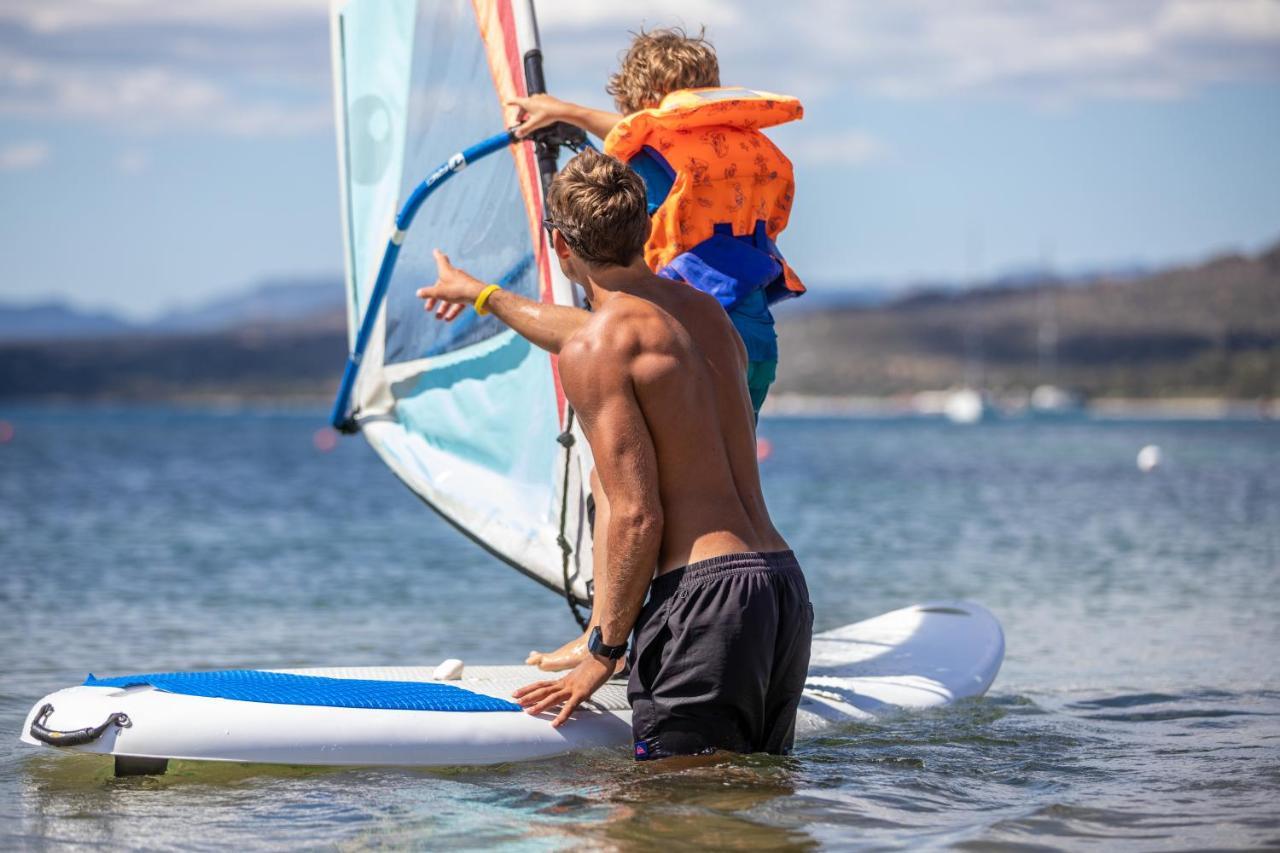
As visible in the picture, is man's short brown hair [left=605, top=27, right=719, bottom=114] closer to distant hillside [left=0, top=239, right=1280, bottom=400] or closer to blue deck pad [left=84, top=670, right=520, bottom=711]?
blue deck pad [left=84, top=670, right=520, bottom=711]

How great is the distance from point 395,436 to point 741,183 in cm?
220

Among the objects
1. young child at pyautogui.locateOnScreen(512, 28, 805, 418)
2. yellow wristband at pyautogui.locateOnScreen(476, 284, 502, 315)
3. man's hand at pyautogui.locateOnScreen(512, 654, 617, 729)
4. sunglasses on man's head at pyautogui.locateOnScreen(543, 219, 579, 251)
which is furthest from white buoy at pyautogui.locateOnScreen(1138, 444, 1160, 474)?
sunglasses on man's head at pyautogui.locateOnScreen(543, 219, 579, 251)

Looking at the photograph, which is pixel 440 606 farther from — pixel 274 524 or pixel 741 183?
pixel 274 524

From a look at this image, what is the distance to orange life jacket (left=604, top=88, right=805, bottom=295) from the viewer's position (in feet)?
15.3

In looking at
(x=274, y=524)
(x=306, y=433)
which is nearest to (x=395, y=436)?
(x=274, y=524)

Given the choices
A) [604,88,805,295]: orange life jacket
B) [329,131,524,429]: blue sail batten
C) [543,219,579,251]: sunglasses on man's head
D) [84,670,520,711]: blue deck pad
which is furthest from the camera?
[329,131,524,429]: blue sail batten

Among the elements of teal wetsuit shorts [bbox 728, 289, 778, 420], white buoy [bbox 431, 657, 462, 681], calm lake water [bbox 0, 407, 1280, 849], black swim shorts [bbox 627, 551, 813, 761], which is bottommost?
calm lake water [bbox 0, 407, 1280, 849]

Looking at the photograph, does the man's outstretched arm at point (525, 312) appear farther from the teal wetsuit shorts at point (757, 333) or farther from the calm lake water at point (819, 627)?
the calm lake water at point (819, 627)

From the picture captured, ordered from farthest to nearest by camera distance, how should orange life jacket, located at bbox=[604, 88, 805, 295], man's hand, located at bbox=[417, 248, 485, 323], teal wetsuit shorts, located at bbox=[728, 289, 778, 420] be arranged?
teal wetsuit shorts, located at bbox=[728, 289, 778, 420]
orange life jacket, located at bbox=[604, 88, 805, 295]
man's hand, located at bbox=[417, 248, 485, 323]

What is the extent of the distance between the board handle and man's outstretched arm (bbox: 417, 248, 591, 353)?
1473mm

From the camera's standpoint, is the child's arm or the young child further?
the child's arm

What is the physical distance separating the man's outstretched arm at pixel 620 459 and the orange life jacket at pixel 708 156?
1026 mm

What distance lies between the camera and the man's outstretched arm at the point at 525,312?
4.00 m

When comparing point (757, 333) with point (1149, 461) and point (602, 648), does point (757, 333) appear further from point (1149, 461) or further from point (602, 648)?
point (1149, 461)
